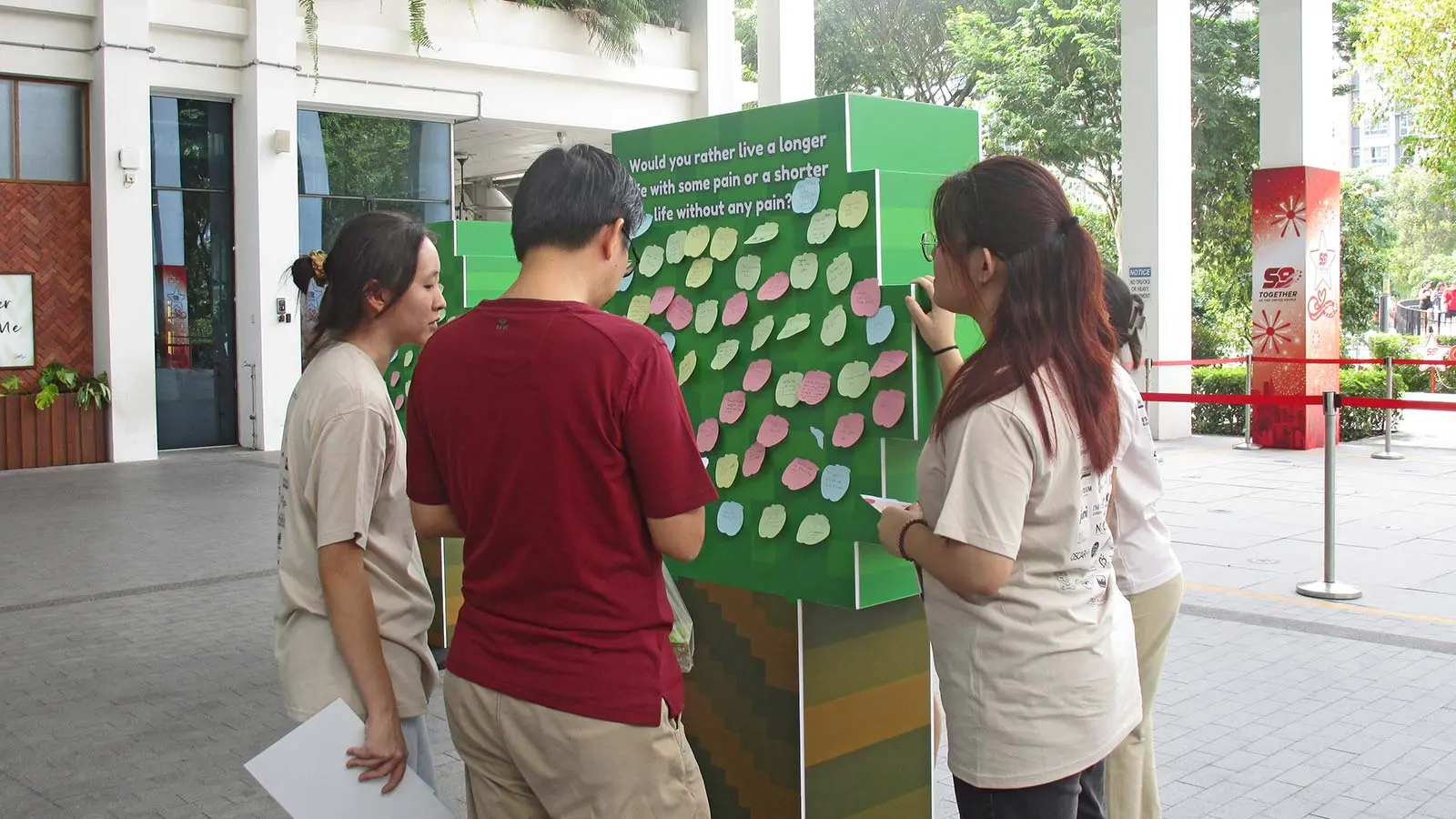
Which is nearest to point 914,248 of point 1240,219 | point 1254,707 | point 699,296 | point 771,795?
point 699,296

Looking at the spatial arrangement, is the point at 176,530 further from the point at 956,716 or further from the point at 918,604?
the point at 956,716

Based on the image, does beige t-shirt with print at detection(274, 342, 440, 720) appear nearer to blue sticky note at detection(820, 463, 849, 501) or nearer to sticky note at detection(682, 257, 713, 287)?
blue sticky note at detection(820, 463, 849, 501)

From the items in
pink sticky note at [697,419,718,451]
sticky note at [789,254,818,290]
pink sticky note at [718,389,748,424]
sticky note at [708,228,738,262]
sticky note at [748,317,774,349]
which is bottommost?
pink sticky note at [697,419,718,451]

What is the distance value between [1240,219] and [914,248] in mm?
20943

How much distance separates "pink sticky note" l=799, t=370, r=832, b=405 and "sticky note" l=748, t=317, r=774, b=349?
0.16m

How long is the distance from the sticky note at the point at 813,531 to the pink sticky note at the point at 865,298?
52 centimetres

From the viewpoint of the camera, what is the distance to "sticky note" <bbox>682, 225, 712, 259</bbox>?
11.2 ft

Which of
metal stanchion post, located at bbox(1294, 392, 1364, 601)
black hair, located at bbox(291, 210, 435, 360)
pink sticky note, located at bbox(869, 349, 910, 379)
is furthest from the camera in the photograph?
metal stanchion post, located at bbox(1294, 392, 1364, 601)

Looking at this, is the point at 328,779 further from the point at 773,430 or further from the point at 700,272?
Answer: the point at 700,272

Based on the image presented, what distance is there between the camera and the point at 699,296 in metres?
3.45

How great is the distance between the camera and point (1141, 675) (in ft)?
9.85

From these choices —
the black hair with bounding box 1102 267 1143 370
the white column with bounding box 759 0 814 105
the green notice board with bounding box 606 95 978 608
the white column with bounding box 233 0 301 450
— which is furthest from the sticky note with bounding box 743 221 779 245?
the white column with bounding box 759 0 814 105

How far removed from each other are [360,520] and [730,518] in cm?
129

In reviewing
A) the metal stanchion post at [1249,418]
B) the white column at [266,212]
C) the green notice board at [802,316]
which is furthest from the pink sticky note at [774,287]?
the white column at [266,212]
